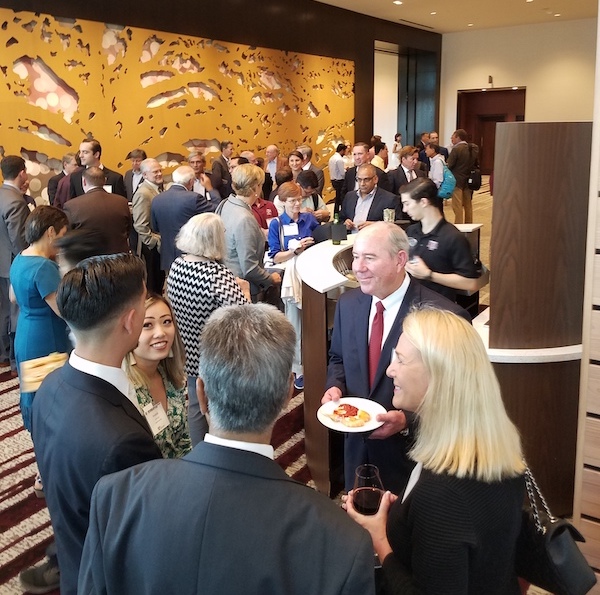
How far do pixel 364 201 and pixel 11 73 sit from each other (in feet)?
13.9

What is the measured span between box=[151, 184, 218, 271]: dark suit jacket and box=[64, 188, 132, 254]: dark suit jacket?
46cm

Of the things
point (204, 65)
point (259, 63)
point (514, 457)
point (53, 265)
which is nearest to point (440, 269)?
point (53, 265)

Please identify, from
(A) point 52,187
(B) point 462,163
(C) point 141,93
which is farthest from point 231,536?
(B) point 462,163

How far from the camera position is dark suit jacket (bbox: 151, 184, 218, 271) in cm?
555

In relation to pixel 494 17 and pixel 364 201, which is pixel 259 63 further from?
pixel 494 17

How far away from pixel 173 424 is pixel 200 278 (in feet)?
3.01

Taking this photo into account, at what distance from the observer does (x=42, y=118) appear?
7.20 m

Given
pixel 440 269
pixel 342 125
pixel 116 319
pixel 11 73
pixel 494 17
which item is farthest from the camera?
pixel 494 17

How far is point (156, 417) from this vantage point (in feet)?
6.91

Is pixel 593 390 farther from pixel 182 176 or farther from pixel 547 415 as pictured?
pixel 182 176

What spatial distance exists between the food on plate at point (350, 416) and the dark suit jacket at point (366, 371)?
20 centimetres

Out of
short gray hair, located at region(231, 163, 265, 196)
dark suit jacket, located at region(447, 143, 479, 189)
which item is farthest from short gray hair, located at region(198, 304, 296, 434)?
dark suit jacket, located at region(447, 143, 479, 189)

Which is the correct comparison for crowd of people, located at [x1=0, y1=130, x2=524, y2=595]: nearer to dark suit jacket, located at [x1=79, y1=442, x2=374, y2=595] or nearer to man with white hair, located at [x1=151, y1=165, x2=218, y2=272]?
dark suit jacket, located at [x1=79, y1=442, x2=374, y2=595]

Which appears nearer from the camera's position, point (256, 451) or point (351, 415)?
point (256, 451)
